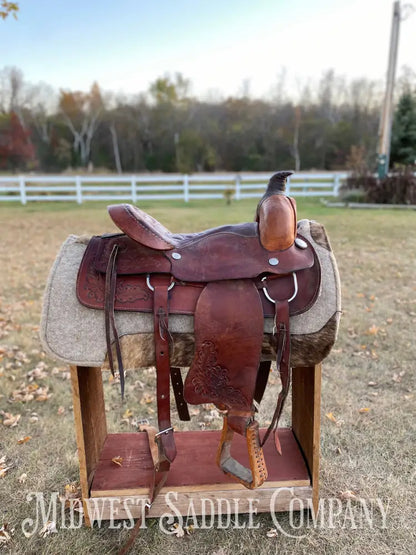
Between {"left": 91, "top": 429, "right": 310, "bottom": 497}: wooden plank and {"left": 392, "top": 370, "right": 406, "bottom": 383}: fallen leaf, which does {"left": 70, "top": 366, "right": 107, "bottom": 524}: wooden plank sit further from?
{"left": 392, "top": 370, "right": 406, "bottom": 383}: fallen leaf

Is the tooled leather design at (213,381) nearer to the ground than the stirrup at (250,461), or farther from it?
farther from it

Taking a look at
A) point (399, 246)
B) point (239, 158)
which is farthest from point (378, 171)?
point (239, 158)

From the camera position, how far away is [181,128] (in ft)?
110

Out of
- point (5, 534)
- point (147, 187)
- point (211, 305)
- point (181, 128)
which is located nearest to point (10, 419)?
point (5, 534)

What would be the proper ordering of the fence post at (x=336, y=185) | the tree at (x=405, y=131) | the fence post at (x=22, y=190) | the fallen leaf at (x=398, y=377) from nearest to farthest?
the fallen leaf at (x=398, y=377)
the fence post at (x=22, y=190)
the fence post at (x=336, y=185)
the tree at (x=405, y=131)

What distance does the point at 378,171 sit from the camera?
1322cm

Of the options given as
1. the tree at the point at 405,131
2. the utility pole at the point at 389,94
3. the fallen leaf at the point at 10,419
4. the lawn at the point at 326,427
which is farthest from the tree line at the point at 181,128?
the fallen leaf at the point at 10,419

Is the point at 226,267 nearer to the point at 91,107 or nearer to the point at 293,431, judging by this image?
the point at 293,431

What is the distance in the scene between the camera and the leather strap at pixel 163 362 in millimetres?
1437

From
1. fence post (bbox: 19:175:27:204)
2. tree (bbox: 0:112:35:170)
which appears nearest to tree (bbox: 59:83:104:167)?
tree (bbox: 0:112:35:170)

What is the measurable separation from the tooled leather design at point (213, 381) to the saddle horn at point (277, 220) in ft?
1.49

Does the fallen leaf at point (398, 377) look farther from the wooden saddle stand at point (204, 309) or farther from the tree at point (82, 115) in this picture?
the tree at point (82, 115)

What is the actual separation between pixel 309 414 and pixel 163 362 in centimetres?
78

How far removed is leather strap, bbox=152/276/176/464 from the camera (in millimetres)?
1437
